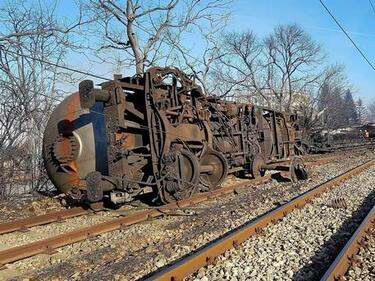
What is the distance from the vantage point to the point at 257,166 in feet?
51.2

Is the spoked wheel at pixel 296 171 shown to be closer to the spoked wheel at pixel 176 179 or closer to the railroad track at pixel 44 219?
the spoked wheel at pixel 176 179

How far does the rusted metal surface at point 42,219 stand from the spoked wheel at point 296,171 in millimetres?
6651

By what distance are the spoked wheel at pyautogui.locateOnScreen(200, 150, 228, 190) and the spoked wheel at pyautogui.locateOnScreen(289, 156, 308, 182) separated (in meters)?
2.89

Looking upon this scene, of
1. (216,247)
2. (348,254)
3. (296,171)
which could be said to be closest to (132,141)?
(216,247)

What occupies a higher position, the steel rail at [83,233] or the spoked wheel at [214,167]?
the spoked wheel at [214,167]

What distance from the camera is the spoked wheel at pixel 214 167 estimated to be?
12555 mm

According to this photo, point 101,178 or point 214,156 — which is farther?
point 214,156

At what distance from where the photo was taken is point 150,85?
34.9ft

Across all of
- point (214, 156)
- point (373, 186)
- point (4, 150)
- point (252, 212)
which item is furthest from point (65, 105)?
point (373, 186)

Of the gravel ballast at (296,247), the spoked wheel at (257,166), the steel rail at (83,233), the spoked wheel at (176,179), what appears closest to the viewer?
the gravel ballast at (296,247)

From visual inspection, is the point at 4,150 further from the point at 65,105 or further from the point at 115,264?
the point at 115,264

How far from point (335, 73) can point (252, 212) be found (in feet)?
207

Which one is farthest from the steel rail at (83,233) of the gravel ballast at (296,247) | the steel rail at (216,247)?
the gravel ballast at (296,247)

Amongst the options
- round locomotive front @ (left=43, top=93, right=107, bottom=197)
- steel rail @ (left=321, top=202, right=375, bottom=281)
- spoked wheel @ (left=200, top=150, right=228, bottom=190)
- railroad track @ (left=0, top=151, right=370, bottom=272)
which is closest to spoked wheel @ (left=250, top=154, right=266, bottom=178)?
railroad track @ (left=0, top=151, right=370, bottom=272)
